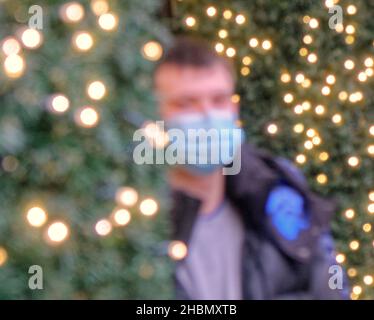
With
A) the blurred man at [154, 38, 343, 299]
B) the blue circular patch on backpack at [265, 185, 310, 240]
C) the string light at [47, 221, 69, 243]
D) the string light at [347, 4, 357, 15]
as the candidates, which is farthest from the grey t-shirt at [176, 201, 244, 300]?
the string light at [347, 4, 357, 15]

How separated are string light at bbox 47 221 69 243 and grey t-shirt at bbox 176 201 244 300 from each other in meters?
0.40

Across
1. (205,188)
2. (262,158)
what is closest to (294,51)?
(262,158)

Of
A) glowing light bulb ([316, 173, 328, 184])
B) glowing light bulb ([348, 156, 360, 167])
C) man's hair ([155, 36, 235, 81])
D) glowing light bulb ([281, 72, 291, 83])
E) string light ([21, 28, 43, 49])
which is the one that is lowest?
glowing light bulb ([316, 173, 328, 184])

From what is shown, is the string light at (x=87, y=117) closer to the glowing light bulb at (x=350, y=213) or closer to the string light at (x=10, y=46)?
the string light at (x=10, y=46)

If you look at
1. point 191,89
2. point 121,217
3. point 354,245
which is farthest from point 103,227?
point 354,245

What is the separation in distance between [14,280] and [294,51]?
75.7 inches

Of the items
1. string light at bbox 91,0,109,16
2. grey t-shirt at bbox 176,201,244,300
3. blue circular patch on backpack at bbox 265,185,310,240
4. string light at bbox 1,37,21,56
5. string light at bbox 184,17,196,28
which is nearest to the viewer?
string light at bbox 1,37,21,56

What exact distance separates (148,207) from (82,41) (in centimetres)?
39

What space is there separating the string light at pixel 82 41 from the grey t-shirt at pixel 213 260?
0.57 metres

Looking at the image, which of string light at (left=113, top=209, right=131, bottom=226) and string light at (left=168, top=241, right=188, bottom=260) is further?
string light at (left=168, top=241, right=188, bottom=260)

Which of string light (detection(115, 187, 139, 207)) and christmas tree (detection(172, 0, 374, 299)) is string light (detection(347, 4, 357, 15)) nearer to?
christmas tree (detection(172, 0, 374, 299))

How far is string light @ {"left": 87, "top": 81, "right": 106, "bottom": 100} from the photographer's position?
1.05 m

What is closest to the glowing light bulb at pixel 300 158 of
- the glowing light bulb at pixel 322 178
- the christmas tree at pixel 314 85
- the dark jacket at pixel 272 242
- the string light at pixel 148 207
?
the christmas tree at pixel 314 85

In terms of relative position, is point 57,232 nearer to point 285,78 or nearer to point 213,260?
point 213,260
